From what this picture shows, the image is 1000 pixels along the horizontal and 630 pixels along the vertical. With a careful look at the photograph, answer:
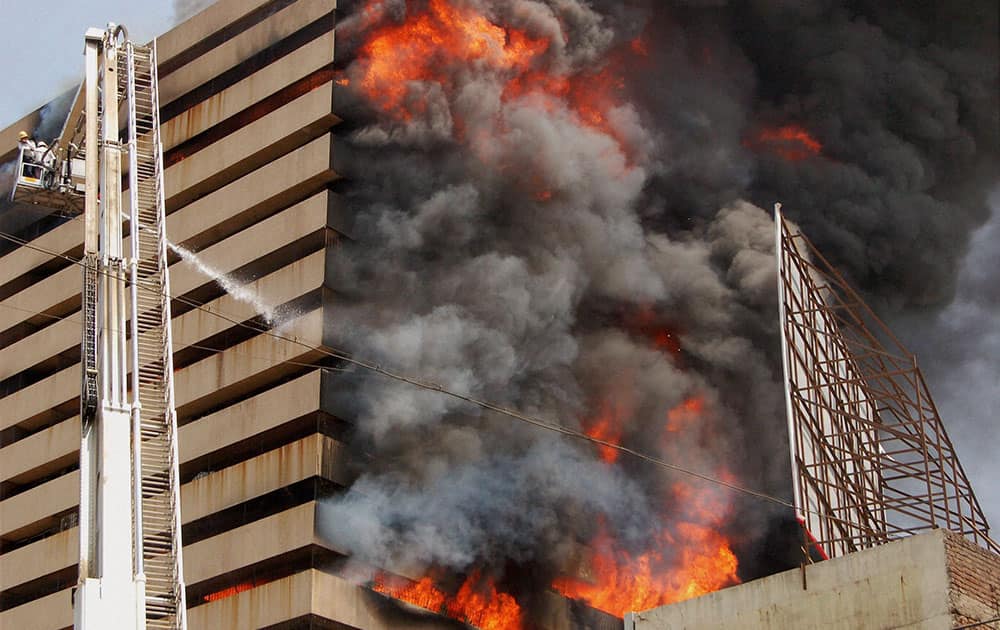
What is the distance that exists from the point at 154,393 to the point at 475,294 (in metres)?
17.5

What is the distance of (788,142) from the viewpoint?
52.8 metres

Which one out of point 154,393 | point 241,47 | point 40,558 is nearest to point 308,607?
point 40,558

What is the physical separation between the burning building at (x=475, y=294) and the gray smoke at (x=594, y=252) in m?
0.09

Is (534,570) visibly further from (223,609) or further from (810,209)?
(810,209)

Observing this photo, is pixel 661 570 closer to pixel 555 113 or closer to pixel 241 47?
pixel 555 113

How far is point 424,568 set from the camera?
1644 inches

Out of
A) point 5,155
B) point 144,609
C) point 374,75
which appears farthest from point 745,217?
point 144,609

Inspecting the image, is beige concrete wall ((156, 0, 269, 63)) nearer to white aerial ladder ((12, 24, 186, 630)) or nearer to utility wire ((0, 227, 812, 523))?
utility wire ((0, 227, 812, 523))

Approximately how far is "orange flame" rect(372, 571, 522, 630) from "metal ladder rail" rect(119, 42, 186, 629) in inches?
490

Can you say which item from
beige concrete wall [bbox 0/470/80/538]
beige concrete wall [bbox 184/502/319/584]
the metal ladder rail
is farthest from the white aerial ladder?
beige concrete wall [bbox 0/470/80/538]

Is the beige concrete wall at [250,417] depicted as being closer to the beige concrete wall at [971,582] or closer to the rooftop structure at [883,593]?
the rooftop structure at [883,593]

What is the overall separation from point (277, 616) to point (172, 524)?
13.0 meters

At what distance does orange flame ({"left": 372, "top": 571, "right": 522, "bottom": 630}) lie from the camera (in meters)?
41.0

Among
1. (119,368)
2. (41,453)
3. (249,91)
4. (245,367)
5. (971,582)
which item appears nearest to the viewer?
(119,368)
